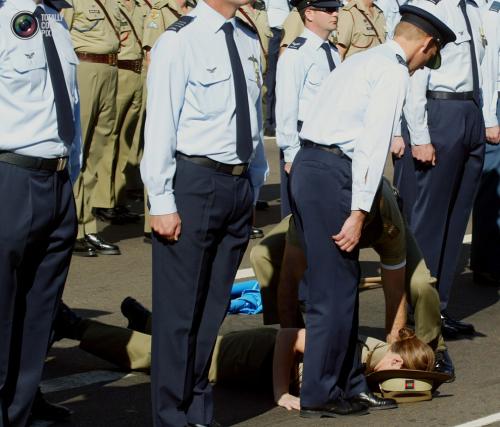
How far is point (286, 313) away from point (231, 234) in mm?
1403

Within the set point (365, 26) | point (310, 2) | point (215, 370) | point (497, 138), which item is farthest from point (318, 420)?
point (365, 26)

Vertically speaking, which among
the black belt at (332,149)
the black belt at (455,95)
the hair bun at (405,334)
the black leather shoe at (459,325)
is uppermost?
the black belt at (455,95)

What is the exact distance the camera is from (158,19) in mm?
11500

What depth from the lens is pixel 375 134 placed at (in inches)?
Answer: 235

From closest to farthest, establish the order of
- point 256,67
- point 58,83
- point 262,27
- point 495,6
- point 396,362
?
1. point 58,83
2. point 256,67
3. point 396,362
4. point 495,6
5. point 262,27

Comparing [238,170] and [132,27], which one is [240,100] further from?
[132,27]

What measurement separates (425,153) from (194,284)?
2.72m

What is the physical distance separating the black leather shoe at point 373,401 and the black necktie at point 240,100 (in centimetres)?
145

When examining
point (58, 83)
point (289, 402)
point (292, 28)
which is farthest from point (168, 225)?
point (292, 28)

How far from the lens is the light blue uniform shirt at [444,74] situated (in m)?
7.85

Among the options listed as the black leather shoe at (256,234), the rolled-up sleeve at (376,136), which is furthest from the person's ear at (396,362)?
the black leather shoe at (256,234)

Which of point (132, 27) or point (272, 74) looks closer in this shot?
point (132, 27)

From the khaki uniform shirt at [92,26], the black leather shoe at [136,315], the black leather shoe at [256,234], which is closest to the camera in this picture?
the black leather shoe at [136,315]

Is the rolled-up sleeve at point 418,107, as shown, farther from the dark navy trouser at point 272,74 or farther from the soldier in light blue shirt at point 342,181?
the dark navy trouser at point 272,74
